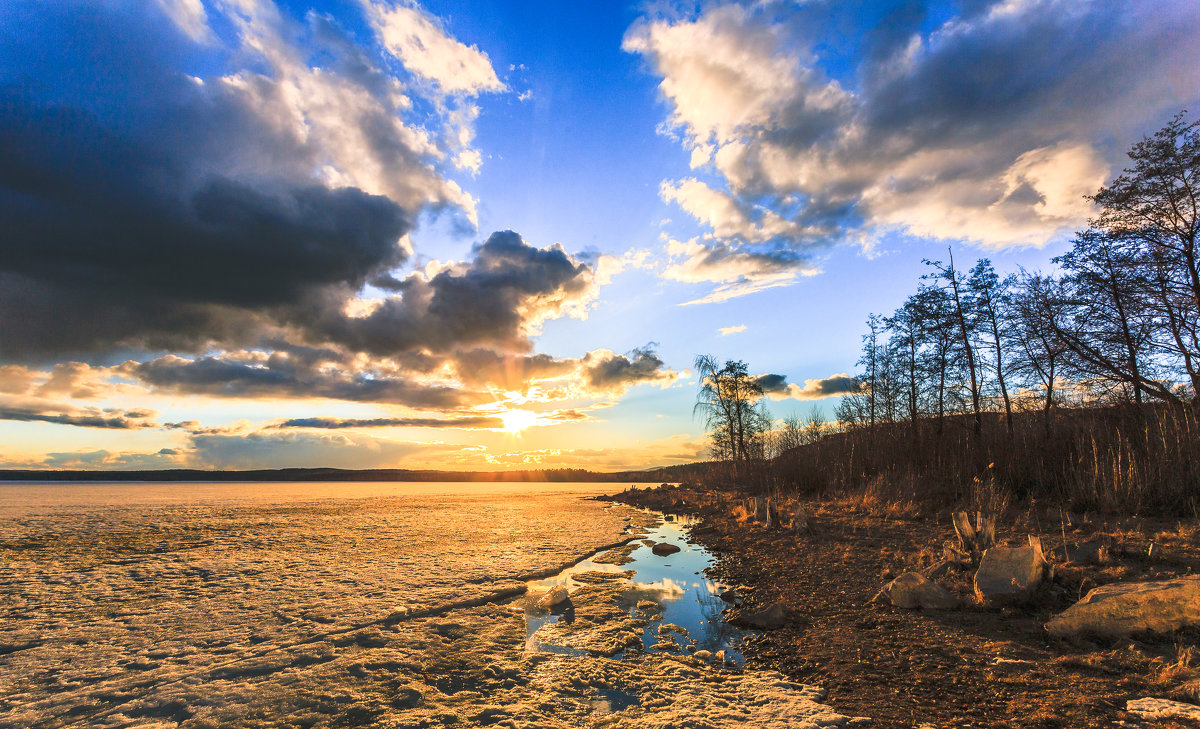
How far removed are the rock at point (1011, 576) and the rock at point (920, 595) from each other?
0.31 meters

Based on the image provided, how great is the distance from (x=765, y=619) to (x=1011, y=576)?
2.60 m

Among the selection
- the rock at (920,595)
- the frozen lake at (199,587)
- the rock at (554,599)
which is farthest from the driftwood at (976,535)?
the frozen lake at (199,587)

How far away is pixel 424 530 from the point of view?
12461 mm

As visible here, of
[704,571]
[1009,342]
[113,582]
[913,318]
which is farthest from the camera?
[913,318]

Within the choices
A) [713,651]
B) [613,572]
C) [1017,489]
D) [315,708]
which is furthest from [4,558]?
[1017,489]

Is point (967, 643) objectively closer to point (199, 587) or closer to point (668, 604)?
point (668, 604)

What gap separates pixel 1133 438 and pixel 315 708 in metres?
15.6

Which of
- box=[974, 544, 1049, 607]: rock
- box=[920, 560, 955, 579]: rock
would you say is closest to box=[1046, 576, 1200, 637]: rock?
box=[974, 544, 1049, 607]: rock

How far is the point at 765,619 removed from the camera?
5219 mm

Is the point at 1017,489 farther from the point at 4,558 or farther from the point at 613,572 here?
the point at 4,558

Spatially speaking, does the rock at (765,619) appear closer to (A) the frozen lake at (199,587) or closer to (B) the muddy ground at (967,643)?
(B) the muddy ground at (967,643)

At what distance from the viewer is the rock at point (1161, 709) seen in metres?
2.85

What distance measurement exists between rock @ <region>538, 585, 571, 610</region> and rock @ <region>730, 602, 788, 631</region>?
2149 millimetres

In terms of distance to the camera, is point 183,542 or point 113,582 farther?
point 183,542
